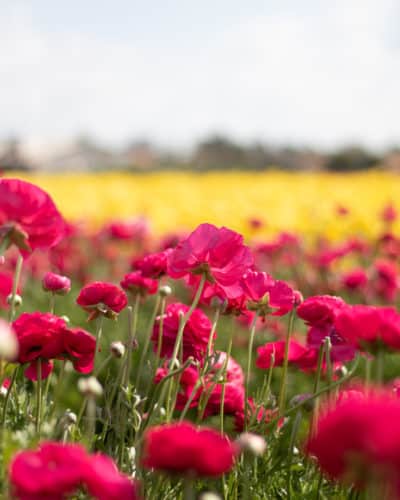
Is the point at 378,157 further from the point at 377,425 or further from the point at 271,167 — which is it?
the point at 377,425

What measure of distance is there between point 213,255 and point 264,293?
150 millimetres

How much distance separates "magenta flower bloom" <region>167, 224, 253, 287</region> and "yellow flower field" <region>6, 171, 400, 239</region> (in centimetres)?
547

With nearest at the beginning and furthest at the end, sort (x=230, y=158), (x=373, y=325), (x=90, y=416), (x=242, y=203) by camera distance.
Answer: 1. (x=90, y=416)
2. (x=373, y=325)
3. (x=242, y=203)
4. (x=230, y=158)

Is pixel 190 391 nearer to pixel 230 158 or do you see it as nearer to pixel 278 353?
pixel 278 353

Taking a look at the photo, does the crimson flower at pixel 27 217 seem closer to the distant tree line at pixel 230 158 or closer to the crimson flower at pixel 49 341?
the crimson flower at pixel 49 341

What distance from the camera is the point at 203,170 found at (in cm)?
2078

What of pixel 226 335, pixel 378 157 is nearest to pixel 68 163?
pixel 378 157

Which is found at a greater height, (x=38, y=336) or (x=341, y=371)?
(x=38, y=336)

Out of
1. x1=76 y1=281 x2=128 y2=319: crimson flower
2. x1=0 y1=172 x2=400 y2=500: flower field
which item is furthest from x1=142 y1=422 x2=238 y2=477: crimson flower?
x1=76 y1=281 x2=128 y2=319: crimson flower

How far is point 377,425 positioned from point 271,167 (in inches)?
836

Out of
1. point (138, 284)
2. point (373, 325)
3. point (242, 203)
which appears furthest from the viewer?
point (242, 203)

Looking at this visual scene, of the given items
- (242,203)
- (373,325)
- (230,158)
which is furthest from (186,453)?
(230,158)

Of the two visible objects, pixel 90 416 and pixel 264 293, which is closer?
pixel 90 416

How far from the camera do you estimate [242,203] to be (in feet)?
30.1
